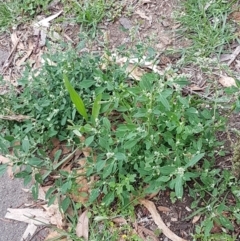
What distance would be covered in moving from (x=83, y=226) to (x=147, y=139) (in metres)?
0.59

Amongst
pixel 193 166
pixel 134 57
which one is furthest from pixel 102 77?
pixel 193 166

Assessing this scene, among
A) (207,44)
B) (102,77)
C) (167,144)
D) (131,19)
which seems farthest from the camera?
(131,19)

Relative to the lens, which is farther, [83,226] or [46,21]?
[46,21]

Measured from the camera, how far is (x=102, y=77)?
295cm

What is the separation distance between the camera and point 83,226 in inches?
109

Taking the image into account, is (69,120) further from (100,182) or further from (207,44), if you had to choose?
(207,44)

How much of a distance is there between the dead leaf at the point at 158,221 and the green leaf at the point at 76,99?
0.58 m

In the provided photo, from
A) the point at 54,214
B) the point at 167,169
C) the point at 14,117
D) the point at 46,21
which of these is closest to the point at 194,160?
the point at 167,169

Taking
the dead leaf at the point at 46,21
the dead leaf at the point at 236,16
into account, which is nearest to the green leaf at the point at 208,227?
the dead leaf at the point at 236,16

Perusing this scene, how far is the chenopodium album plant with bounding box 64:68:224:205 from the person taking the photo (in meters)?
2.61

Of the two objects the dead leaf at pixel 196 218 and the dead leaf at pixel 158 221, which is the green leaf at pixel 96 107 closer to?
the dead leaf at pixel 158 221

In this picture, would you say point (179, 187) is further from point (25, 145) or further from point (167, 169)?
point (25, 145)

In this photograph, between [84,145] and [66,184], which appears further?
[84,145]

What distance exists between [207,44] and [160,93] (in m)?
0.88
